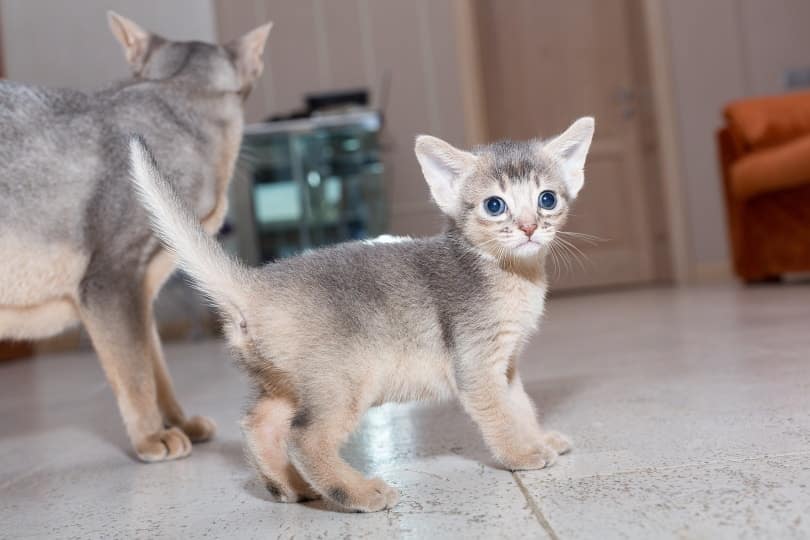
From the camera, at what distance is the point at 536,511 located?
1.29 metres

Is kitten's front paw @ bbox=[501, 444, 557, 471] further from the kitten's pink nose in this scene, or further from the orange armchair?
the orange armchair

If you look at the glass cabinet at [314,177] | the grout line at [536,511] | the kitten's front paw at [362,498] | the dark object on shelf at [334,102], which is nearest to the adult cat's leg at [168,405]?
the kitten's front paw at [362,498]

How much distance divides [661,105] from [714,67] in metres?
Result: 0.56

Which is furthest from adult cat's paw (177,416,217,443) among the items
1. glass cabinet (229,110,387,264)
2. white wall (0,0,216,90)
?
white wall (0,0,216,90)

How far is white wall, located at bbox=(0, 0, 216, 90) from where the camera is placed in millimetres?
7152

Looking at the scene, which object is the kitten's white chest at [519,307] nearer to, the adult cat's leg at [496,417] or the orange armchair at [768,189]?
the adult cat's leg at [496,417]

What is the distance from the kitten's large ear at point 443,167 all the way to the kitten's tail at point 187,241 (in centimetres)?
44

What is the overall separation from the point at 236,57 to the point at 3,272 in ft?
3.28

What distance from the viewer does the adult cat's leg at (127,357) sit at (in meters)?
2.05

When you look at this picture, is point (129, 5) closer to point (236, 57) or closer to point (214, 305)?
point (236, 57)

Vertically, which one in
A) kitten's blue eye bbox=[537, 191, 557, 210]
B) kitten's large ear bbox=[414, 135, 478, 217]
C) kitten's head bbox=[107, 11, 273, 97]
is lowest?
kitten's blue eye bbox=[537, 191, 557, 210]

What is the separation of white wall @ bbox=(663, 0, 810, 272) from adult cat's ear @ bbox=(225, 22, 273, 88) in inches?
222

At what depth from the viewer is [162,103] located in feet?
7.70

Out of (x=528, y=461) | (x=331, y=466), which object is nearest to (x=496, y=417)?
(x=528, y=461)
